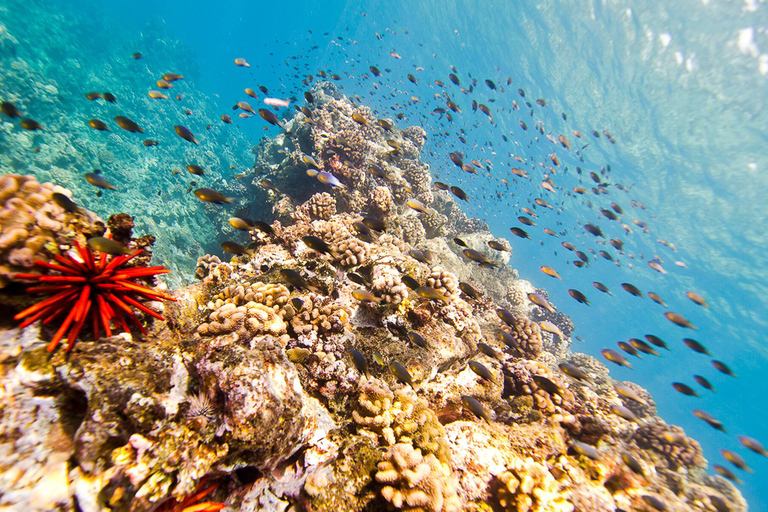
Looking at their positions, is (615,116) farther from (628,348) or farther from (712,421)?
(712,421)

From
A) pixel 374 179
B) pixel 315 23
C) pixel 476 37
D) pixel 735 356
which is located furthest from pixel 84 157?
pixel 315 23

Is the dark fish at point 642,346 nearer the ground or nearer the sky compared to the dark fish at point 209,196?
nearer the sky

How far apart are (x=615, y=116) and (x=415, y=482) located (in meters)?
46.0

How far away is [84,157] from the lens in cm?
1533

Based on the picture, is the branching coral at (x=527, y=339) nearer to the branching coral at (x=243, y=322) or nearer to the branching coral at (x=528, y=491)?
the branching coral at (x=528, y=491)

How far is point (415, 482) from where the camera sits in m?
2.78

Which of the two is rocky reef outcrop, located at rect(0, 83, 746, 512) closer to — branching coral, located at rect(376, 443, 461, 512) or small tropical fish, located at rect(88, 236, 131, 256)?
branching coral, located at rect(376, 443, 461, 512)

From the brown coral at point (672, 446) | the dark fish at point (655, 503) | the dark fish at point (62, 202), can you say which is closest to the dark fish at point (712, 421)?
the brown coral at point (672, 446)

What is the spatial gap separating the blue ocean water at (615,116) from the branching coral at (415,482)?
31.5 ft

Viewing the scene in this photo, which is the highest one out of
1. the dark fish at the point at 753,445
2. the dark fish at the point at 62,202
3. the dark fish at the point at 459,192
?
the dark fish at the point at 459,192

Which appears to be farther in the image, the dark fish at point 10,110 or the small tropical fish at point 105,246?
the dark fish at point 10,110

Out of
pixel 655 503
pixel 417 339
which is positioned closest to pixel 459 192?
pixel 417 339

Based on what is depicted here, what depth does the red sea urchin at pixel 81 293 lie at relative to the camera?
204cm

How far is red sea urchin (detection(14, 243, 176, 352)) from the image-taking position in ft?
6.69
